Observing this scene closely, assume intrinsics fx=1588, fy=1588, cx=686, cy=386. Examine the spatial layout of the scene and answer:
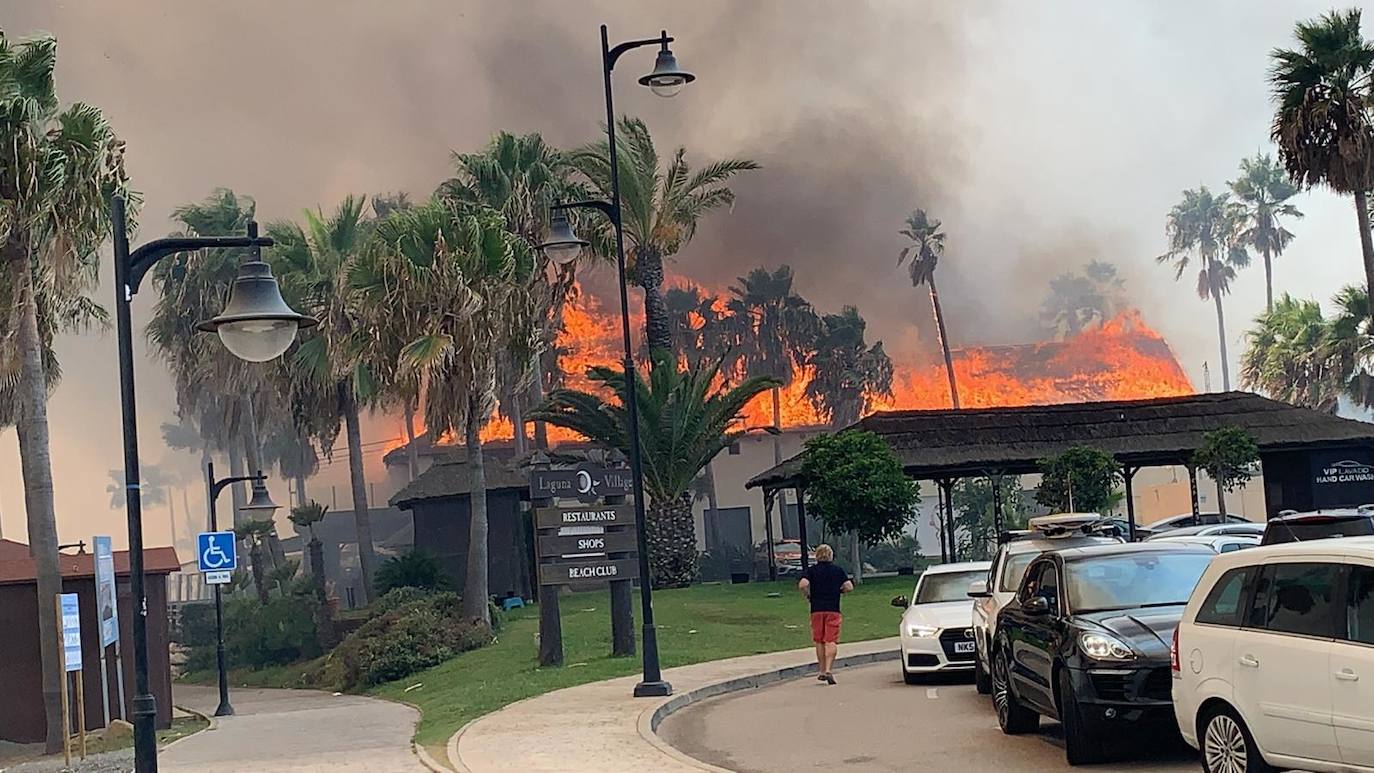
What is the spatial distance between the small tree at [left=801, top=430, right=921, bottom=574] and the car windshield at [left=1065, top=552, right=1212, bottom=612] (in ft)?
93.3

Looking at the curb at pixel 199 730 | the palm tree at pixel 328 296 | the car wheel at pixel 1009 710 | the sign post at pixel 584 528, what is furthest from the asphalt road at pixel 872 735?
the palm tree at pixel 328 296

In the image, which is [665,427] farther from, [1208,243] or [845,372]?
[1208,243]

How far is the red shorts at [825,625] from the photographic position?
851 inches

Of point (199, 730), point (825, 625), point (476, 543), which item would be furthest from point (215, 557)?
point (825, 625)

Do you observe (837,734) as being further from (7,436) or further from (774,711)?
(7,436)

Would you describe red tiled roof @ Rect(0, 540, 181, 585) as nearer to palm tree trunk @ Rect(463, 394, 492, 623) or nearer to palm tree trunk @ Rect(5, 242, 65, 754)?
palm tree trunk @ Rect(5, 242, 65, 754)

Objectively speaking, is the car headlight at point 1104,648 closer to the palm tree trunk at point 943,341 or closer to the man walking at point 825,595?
the man walking at point 825,595

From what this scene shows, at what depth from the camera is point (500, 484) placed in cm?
5391

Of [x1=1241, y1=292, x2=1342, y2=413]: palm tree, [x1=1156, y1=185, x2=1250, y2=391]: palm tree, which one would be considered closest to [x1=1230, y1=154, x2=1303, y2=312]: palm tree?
[x1=1156, y1=185, x2=1250, y2=391]: palm tree

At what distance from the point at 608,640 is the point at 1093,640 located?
2108 centimetres

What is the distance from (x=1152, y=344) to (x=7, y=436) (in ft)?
299

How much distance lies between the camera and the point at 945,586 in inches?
877

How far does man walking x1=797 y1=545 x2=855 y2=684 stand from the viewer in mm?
21125

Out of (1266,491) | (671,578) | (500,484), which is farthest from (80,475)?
(1266,491)
